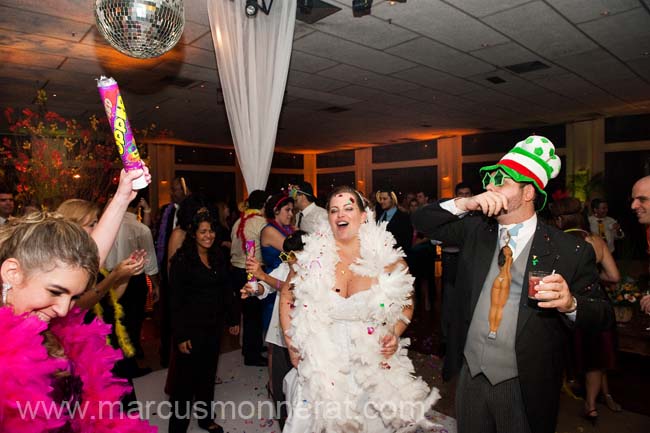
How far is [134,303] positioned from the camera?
12.1ft

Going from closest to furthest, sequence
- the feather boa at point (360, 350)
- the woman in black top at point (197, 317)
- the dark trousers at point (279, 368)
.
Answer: the feather boa at point (360, 350) → the woman in black top at point (197, 317) → the dark trousers at point (279, 368)

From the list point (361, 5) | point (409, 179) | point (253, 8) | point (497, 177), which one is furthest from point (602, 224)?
point (409, 179)

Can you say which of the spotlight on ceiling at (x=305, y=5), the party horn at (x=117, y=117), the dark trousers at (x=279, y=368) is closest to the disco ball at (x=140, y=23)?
the party horn at (x=117, y=117)

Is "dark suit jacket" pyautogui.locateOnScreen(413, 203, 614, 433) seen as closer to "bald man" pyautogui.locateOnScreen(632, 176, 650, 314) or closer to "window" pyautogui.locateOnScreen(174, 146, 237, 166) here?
"bald man" pyautogui.locateOnScreen(632, 176, 650, 314)

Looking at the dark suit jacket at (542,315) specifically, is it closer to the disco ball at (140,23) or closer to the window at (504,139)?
the disco ball at (140,23)

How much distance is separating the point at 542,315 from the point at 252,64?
229 centimetres

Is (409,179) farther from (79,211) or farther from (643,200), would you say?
(79,211)

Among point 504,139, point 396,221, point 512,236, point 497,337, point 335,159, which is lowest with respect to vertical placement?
point 497,337

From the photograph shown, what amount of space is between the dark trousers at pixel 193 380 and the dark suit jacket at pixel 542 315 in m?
1.47

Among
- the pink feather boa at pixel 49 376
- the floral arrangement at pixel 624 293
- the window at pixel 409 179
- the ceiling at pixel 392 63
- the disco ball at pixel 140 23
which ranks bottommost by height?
the floral arrangement at pixel 624 293

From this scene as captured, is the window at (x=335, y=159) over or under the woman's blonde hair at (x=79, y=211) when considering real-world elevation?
over

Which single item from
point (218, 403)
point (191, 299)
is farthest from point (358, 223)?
point (218, 403)

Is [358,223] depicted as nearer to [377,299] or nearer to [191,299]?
[377,299]

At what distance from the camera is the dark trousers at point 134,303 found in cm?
359
